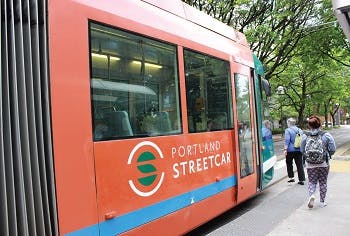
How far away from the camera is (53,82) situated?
3574 millimetres

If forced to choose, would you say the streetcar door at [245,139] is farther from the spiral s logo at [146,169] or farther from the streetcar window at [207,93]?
the spiral s logo at [146,169]

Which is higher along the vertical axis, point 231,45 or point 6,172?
point 231,45

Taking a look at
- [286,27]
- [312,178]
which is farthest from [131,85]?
[286,27]

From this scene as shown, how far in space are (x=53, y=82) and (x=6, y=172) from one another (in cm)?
85

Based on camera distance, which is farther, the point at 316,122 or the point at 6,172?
the point at 316,122

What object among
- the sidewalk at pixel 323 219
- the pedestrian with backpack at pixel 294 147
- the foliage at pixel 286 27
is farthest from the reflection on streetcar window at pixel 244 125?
the foliage at pixel 286 27

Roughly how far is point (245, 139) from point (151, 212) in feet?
10.4

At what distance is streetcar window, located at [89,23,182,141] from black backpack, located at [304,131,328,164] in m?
3.10

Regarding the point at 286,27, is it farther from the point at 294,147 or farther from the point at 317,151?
the point at 317,151

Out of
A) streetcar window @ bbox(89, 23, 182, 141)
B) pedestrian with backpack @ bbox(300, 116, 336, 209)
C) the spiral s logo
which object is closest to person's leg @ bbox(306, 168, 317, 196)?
pedestrian with backpack @ bbox(300, 116, 336, 209)

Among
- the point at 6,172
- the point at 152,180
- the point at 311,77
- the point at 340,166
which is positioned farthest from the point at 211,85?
the point at 311,77

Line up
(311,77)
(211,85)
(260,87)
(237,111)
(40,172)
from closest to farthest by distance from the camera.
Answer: (40,172)
(211,85)
(237,111)
(260,87)
(311,77)

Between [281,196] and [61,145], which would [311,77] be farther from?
[61,145]

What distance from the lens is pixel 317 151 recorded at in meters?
7.37
